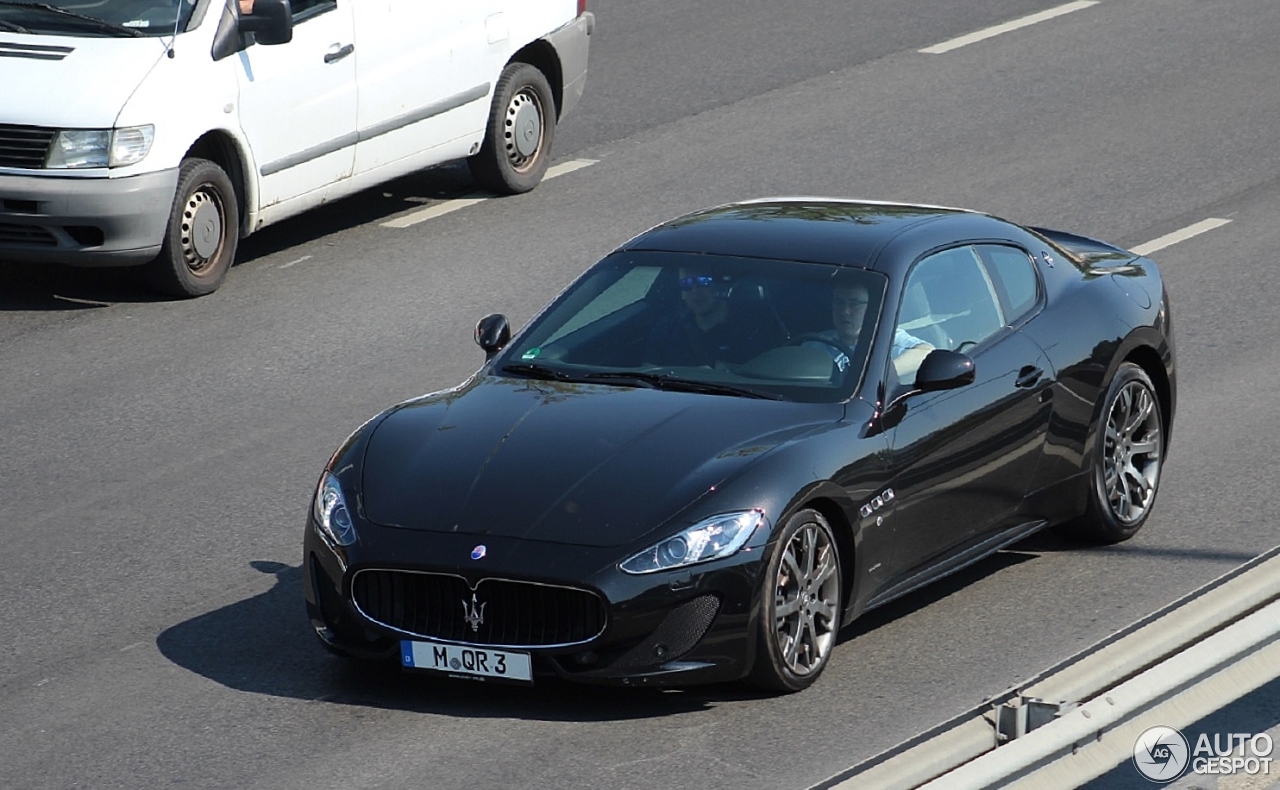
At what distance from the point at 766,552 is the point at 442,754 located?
118cm

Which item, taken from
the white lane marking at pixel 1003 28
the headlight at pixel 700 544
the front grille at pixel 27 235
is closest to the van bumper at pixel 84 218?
the front grille at pixel 27 235

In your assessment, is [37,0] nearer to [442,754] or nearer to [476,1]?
[476,1]

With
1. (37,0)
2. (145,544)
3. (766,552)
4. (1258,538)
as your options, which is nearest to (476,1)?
(37,0)

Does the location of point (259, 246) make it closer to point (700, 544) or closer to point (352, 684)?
point (352, 684)

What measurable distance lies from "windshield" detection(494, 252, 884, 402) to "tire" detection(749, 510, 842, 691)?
0.63 metres

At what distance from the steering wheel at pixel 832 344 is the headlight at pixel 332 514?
5.57 feet

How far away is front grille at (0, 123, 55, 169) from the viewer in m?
12.1

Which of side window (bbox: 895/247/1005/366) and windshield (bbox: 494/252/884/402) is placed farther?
side window (bbox: 895/247/1005/366)

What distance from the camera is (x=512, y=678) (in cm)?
695

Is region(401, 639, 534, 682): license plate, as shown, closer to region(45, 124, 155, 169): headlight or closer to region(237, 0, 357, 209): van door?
region(45, 124, 155, 169): headlight

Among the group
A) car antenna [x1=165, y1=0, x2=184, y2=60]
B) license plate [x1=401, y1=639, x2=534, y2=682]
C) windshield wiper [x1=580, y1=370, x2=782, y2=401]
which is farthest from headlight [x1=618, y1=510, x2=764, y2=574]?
car antenna [x1=165, y1=0, x2=184, y2=60]

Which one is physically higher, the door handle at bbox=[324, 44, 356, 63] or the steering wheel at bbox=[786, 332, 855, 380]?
the door handle at bbox=[324, 44, 356, 63]

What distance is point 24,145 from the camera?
40.0 feet

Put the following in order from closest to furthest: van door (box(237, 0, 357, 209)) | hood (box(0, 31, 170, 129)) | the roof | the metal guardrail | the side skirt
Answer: the metal guardrail, the side skirt, the roof, hood (box(0, 31, 170, 129)), van door (box(237, 0, 357, 209))
